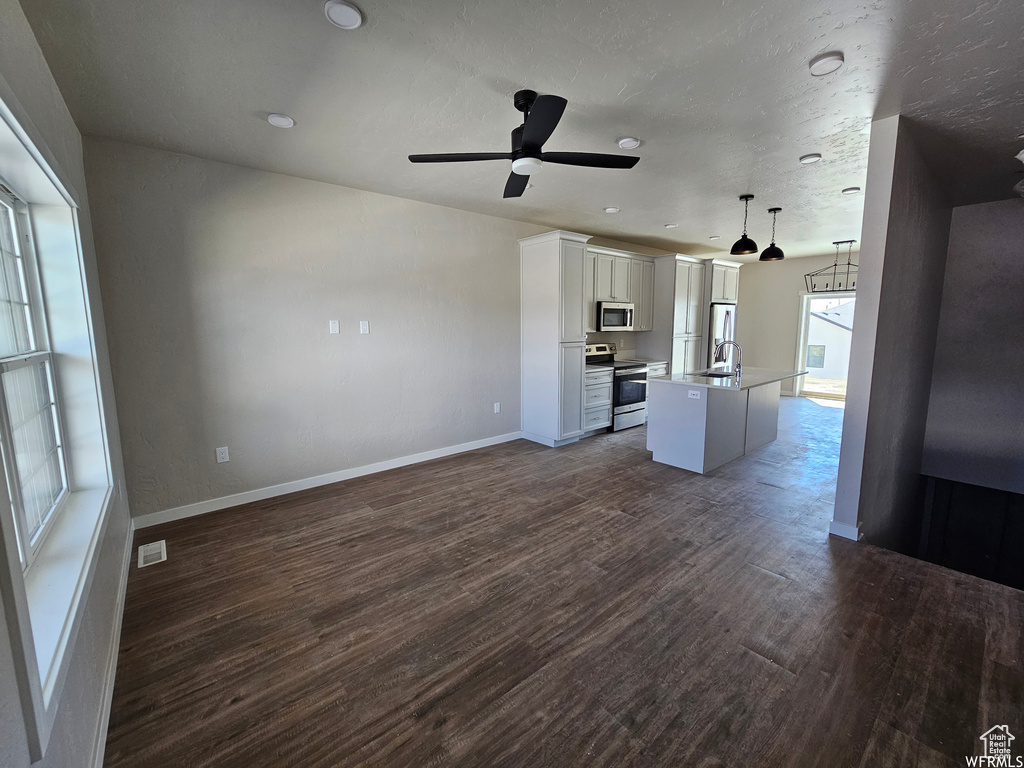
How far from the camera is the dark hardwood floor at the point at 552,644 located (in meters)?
1.50

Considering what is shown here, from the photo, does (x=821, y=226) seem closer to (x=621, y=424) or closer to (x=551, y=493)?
(x=621, y=424)

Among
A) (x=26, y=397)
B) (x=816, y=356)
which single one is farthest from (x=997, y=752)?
(x=816, y=356)

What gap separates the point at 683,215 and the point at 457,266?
2568mm

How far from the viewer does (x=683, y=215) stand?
477cm

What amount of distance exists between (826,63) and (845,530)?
270 centimetres

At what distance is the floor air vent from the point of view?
260 cm

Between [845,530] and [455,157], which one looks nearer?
[455,157]

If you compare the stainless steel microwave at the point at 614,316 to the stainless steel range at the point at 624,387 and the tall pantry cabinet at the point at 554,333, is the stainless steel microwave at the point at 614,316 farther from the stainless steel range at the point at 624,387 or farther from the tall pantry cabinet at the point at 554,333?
the tall pantry cabinet at the point at 554,333

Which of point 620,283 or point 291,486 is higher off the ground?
point 620,283

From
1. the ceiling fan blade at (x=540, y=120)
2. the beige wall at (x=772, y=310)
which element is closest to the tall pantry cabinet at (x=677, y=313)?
the beige wall at (x=772, y=310)

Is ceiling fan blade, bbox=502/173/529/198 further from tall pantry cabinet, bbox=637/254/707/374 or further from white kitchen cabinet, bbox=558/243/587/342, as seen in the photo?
tall pantry cabinet, bbox=637/254/707/374

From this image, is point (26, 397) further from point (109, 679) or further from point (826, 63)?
point (826, 63)

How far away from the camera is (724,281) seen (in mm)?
6828

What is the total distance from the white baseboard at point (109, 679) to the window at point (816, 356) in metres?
9.58
